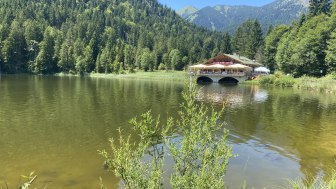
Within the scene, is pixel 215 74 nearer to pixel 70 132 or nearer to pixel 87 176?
pixel 70 132

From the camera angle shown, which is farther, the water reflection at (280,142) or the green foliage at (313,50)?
the green foliage at (313,50)

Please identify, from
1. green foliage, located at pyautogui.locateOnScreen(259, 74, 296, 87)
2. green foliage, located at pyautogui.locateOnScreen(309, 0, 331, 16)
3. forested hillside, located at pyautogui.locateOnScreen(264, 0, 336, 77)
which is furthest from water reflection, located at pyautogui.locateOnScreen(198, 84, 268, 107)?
green foliage, located at pyautogui.locateOnScreen(309, 0, 331, 16)

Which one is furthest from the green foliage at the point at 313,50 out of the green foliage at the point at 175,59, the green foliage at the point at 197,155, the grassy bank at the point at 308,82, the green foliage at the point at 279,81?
the green foliage at the point at 197,155

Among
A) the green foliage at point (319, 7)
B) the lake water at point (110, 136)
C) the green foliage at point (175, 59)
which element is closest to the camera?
the lake water at point (110, 136)

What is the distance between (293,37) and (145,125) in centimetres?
10486

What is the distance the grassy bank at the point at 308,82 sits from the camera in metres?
70.7

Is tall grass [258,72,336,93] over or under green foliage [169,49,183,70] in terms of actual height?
under

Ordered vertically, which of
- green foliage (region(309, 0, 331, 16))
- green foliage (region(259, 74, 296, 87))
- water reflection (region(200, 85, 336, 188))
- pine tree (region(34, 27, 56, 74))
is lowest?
water reflection (region(200, 85, 336, 188))

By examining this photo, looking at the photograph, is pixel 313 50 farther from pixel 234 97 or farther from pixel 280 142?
pixel 280 142

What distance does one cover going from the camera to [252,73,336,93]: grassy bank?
70.7 meters

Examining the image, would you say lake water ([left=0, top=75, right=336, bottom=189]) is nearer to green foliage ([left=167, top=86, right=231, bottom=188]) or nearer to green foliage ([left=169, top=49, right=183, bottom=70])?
green foliage ([left=167, top=86, right=231, bottom=188])

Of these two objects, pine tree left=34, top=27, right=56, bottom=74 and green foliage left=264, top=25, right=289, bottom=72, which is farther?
pine tree left=34, top=27, right=56, bottom=74

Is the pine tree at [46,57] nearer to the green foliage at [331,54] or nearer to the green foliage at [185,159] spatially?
the green foliage at [331,54]

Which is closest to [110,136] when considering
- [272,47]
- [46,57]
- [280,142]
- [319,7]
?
[280,142]
